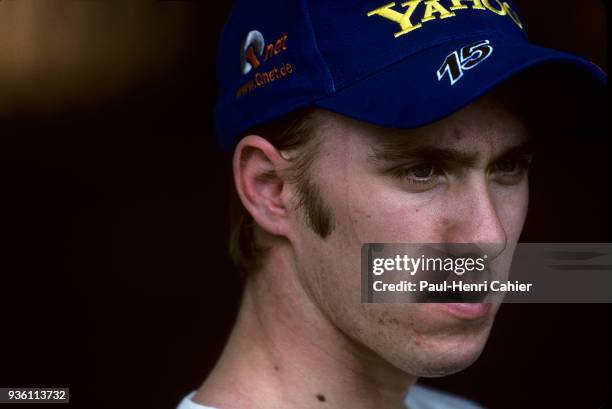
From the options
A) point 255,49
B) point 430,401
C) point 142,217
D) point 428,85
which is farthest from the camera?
point 142,217

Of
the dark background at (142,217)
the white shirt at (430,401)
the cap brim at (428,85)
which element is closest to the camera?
the cap brim at (428,85)

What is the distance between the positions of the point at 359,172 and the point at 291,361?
37 centimetres

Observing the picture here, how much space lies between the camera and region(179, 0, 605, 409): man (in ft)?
4.41

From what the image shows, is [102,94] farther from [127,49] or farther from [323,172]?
[323,172]

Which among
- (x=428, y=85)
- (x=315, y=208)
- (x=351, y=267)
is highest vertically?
(x=428, y=85)

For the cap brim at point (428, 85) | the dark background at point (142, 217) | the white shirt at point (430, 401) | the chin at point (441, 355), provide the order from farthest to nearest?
1. the dark background at point (142, 217)
2. the white shirt at point (430, 401)
3. the chin at point (441, 355)
4. the cap brim at point (428, 85)

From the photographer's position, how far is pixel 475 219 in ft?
4.41

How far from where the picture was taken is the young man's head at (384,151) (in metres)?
1.34

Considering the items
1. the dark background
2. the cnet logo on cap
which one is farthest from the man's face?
the dark background

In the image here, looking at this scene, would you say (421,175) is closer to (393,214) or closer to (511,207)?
(393,214)

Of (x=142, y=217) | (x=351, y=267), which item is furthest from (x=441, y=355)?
(x=142, y=217)

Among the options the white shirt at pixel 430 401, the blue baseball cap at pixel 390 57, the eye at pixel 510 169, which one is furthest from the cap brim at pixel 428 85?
the white shirt at pixel 430 401

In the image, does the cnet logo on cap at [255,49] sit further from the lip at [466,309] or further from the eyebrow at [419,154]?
the lip at [466,309]

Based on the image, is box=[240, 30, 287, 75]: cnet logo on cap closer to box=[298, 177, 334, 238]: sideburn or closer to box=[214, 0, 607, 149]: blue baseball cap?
box=[214, 0, 607, 149]: blue baseball cap
